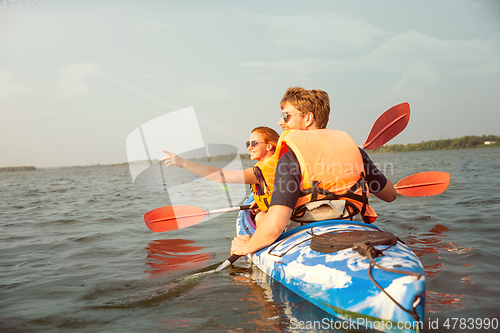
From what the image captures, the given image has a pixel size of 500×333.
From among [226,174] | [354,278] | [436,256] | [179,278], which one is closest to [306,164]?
[354,278]

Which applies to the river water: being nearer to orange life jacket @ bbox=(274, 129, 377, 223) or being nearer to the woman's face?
orange life jacket @ bbox=(274, 129, 377, 223)

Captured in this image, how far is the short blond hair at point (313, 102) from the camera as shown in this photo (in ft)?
9.67

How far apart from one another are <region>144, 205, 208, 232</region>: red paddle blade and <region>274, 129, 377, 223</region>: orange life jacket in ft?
9.27

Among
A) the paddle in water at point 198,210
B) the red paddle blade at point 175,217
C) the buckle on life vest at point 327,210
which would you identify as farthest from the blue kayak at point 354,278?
the red paddle blade at point 175,217

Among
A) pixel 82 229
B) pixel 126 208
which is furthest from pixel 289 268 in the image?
pixel 126 208

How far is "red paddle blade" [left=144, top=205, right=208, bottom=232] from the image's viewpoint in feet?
17.4

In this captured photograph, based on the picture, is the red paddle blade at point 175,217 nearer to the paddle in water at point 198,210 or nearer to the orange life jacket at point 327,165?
the paddle in water at point 198,210

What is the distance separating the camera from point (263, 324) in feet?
7.75

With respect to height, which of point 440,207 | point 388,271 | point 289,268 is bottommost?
point 440,207

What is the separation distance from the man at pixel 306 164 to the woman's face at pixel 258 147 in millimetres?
1088

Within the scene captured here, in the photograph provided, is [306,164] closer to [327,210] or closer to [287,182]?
[287,182]

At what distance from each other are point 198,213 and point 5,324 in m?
2.99

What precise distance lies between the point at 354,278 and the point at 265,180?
1.67m

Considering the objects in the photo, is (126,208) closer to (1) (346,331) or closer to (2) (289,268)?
(2) (289,268)
